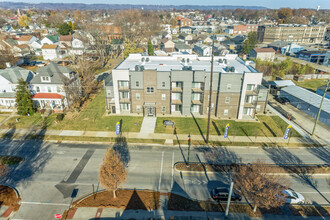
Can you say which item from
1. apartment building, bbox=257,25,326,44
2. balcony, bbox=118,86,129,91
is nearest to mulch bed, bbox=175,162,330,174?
balcony, bbox=118,86,129,91

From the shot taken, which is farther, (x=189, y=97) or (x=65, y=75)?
(x=65, y=75)

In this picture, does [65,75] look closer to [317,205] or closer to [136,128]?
[136,128]

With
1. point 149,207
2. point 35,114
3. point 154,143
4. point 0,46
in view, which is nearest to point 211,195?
point 149,207

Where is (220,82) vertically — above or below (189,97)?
above

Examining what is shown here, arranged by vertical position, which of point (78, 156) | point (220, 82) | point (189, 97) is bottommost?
point (78, 156)

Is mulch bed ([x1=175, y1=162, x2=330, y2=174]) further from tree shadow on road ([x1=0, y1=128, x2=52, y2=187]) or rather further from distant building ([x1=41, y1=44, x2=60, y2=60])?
distant building ([x1=41, y1=44, x2=60, y2=60])

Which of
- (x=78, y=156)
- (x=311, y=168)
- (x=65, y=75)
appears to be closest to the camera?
(x=311, y=168)

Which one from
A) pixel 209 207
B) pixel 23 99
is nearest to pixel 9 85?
pixel 23 99

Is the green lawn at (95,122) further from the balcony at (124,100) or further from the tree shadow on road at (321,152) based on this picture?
the tree shadow on road at (321,152)
